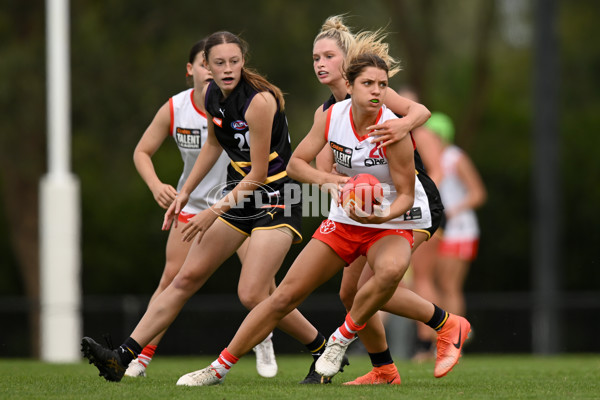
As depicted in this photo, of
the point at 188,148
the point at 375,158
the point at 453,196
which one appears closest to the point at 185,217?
the point at 188,148

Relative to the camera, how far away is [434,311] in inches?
243

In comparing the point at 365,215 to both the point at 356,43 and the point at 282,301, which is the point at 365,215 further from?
the point at 356,43

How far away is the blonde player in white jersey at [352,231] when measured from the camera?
5.69 m

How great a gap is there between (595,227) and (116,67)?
7.65 meters

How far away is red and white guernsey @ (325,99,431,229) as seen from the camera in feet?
18.9

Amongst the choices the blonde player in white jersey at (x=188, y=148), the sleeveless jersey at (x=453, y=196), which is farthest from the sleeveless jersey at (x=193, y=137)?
the sleeveless jersey at (x=453, y=196)

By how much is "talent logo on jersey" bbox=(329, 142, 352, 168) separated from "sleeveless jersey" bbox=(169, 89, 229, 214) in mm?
1394

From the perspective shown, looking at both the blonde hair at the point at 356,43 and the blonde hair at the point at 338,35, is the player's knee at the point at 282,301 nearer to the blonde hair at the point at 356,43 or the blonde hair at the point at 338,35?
the blonde hair at the point at 356,43

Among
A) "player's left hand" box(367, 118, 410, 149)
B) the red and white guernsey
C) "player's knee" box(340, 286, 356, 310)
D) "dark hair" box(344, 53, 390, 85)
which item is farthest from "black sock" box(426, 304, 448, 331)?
"dark hair" box(344, 53, 390, 85)

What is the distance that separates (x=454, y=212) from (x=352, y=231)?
493cm

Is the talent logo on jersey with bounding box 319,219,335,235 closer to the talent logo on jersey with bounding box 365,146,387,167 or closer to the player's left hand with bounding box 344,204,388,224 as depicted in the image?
the player's left hand with bounding box 344,204,388,224

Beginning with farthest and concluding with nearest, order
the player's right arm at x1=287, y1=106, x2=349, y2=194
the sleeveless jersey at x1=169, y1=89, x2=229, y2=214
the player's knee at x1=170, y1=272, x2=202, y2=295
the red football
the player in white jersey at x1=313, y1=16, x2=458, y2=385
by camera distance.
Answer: the sleeveless jersey at x1=169, y1=89, x2=229, y2=214 < the player's knee at x1=170, y1=272, x2=202, y2=295 < the player in white jersey at x1=313, y1=16, x2=458, y2=385 < the player's right arm at x1=287, y1=106, x2=349, y2=194 < the red football

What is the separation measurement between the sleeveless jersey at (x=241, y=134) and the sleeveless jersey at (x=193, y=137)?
0.63 m

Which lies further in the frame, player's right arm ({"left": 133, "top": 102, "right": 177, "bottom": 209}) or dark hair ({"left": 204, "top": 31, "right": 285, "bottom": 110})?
player's right arm ({"left": 133, "top": 102, "right": 177, "bottom": 209})
